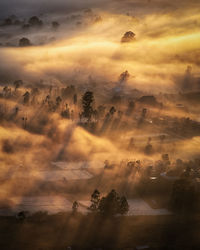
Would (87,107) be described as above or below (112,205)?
above

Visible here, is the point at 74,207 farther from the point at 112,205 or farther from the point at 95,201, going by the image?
the point at 112,205

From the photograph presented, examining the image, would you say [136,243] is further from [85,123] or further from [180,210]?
[85,123]

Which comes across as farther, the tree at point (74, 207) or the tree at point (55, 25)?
the tree at point (55, 25)

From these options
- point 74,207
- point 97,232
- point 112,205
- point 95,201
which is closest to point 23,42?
point 95,201

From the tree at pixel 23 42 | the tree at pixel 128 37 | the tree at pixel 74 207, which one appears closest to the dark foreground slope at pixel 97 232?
the tree at pixel 74 207

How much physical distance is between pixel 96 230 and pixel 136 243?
4600 mm

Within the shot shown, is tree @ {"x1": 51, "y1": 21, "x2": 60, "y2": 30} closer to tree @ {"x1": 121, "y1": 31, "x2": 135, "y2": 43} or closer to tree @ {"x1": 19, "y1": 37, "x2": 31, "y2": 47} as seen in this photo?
tree @ {"x1": 19, "y1": 37, "x2": 31, "y2": 47}

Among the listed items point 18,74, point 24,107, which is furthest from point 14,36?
point 24,107

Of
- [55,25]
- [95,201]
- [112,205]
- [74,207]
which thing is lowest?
[74,207]

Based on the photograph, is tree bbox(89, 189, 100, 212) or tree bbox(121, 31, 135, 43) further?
tree bbox(121, 31, 135, 43)

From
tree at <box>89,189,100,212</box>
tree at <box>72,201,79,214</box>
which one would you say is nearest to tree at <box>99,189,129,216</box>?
tree at <box>89,189,100,212</box>

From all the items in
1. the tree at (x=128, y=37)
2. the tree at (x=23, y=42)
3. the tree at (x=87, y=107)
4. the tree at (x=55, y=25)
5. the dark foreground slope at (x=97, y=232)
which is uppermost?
the tree at (x=55, y=25)

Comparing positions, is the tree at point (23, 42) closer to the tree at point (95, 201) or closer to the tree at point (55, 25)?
the tree at point (55, 25)

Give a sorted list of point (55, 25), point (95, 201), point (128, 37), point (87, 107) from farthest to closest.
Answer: point (55, 25) < point (128, 37) < point (87, 107) < point (95, 201)
